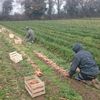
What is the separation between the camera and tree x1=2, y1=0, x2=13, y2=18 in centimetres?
5578

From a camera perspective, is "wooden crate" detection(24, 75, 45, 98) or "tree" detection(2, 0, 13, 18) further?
"tree" detection(2, 0, 13, 18)

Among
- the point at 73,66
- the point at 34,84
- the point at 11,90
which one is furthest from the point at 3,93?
the point at 73,66

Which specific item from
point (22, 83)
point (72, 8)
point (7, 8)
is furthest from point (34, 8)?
point (22, 83)

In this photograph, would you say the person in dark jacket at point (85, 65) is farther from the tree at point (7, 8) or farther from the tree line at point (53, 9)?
the tree at point (7, 8)

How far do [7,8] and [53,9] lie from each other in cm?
991

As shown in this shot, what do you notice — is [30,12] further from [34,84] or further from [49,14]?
[34,84]

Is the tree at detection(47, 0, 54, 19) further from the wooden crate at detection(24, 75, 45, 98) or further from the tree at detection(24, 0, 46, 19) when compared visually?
the wooden crate at detection(24, 75, 45, 98)

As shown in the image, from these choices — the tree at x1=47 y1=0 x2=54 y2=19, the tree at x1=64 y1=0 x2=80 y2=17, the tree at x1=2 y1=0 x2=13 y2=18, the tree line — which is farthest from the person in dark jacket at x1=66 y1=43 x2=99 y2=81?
the tree at x1=64 y1=0 x2=80 y2=17

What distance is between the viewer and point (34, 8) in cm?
5509

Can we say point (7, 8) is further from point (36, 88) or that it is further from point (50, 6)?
point (36, 88)

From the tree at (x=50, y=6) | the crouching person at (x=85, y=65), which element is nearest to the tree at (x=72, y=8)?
the tree at (x=50, y=6)

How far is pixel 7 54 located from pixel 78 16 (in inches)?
1833

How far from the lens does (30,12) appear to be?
5412 centimetres

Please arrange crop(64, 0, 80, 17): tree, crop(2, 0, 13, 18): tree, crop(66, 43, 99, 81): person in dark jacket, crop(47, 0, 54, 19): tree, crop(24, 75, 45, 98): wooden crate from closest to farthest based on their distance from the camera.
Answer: crop(24, 75, 45, 98): wooden crate < crop(66, 43, 99, 81): person in dark jacket < crop(2, 0, 13, 18): tree < crop(47, 0, 54, 19): tree < crop(64, 0, 80, 17): tree
